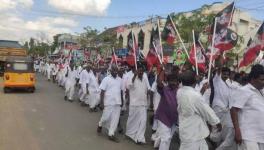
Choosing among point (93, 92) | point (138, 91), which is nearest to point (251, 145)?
A: point (138, 91)

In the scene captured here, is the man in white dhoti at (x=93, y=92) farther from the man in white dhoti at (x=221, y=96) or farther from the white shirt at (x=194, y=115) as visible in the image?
the white shirt at (x=194, y=115)

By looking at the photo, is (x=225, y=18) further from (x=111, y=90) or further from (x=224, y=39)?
(x=111, y=90)

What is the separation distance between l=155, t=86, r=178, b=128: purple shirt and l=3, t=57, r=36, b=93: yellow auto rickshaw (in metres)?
15.3

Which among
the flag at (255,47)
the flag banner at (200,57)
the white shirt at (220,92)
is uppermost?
the flag at (255,47)

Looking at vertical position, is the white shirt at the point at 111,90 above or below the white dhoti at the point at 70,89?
above

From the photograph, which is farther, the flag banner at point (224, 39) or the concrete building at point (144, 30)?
the concrete building at point (144, 30)

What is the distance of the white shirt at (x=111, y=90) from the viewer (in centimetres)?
1073

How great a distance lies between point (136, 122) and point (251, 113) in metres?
4.88

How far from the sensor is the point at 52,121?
1277cm

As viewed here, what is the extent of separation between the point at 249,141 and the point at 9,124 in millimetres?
7715

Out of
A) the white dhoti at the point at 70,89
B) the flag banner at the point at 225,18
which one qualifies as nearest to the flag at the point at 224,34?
the flag banner at the point at 225,18

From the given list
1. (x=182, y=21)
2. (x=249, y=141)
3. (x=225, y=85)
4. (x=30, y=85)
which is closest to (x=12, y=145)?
(x=225, y=85)

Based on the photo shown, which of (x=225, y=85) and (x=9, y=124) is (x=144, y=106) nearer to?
(x=225, y=85)

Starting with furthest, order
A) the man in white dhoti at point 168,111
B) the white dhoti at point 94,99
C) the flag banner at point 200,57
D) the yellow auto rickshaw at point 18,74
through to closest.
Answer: the yellow auto rickshaw at point 18,74, the white dhoti at point 94,99, the flag banner at point 200,57, the man in white dhoti at point 168,111
